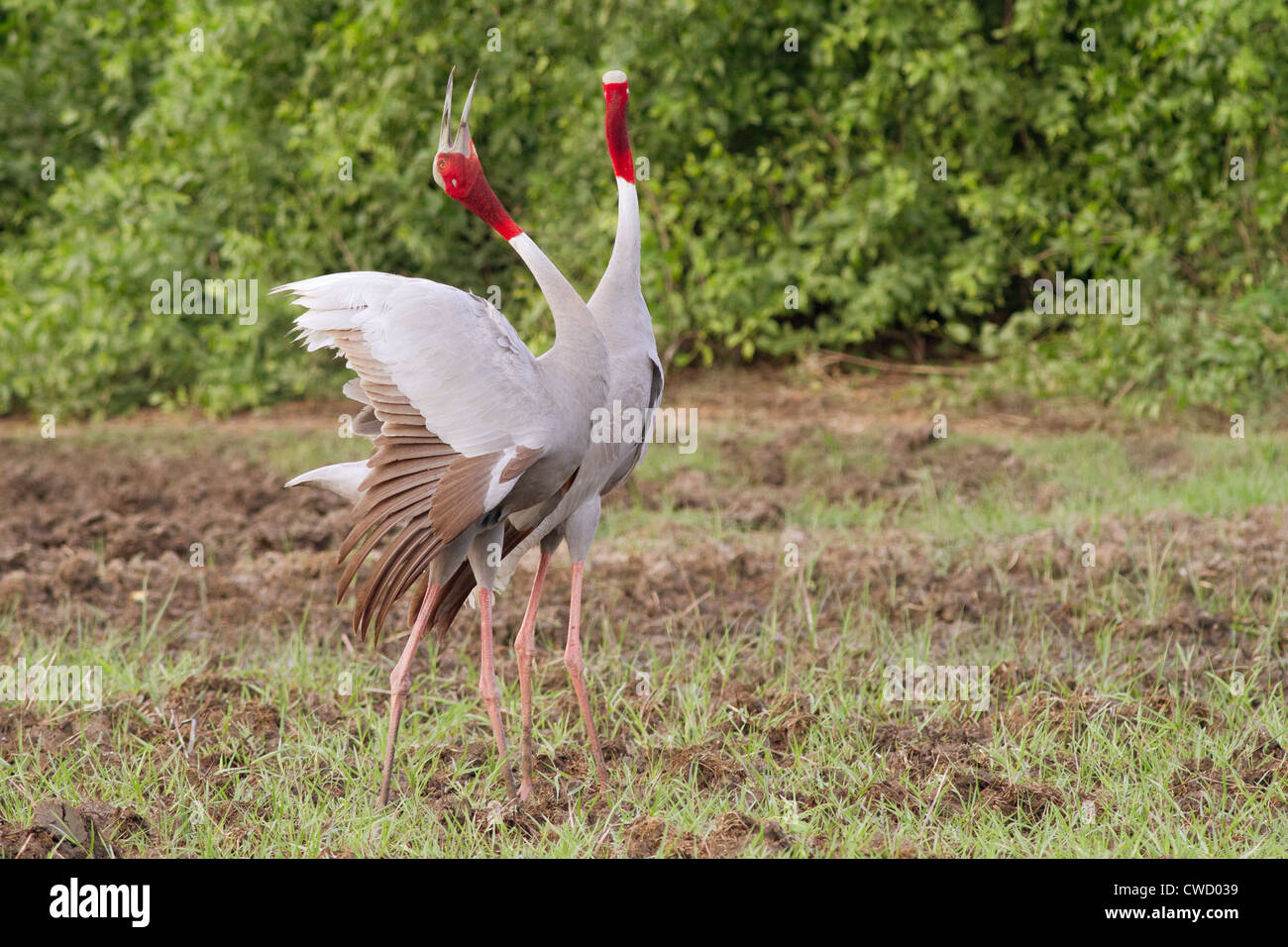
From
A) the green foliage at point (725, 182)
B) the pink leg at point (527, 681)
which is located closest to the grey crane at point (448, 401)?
the pink leg at point (527, 681)

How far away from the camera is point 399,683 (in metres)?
2.95

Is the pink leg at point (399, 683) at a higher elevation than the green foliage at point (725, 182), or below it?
below

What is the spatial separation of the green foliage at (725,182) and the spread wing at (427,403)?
459 centimetres

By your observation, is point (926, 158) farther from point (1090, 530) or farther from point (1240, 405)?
point (1090, 530)

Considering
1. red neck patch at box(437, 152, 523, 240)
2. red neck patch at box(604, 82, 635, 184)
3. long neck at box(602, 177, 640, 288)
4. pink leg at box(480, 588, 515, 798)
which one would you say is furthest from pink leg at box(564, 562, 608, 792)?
red neck patch at box(604, 82, 635, 184)

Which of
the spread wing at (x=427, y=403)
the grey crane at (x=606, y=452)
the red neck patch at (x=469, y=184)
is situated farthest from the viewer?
the grey crane at (x=606, y=452)

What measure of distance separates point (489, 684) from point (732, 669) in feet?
3.25

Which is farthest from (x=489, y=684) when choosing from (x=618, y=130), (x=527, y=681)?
(x=618, y=130)

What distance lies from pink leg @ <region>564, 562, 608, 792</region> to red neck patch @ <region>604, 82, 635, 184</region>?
0.92 metres

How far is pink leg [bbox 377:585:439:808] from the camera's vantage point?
9.52ft

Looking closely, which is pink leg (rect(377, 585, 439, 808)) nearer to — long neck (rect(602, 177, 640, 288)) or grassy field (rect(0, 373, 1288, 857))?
grassy field (rect(0, 373, 1288, 857))

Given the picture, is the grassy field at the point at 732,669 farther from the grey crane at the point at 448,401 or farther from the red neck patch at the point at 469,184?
the red neck patch at the point at 469,184

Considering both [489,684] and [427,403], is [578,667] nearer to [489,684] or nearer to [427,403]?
[489,684]

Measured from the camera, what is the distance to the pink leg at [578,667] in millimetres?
3066
